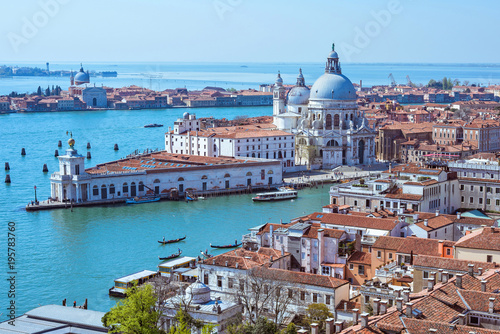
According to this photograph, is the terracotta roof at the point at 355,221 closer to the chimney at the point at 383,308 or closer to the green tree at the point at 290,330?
the green tree at the point at 290,330

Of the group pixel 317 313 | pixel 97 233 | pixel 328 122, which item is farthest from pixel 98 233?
pixel 328 122

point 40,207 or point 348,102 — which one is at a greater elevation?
point 348,102

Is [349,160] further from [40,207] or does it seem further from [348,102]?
[40,207]

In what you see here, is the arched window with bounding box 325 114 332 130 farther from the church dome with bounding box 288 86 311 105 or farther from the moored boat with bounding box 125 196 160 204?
the moored boat with bounding box 125 196 160 204

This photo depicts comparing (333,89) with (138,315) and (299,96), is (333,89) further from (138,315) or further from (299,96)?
(138,315)

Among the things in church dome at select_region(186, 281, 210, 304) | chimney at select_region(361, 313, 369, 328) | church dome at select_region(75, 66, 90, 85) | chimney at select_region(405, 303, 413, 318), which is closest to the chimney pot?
chimney at select_region(405, 303, 413, 318)

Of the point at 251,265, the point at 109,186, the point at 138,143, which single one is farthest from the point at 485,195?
the point at 138,143
